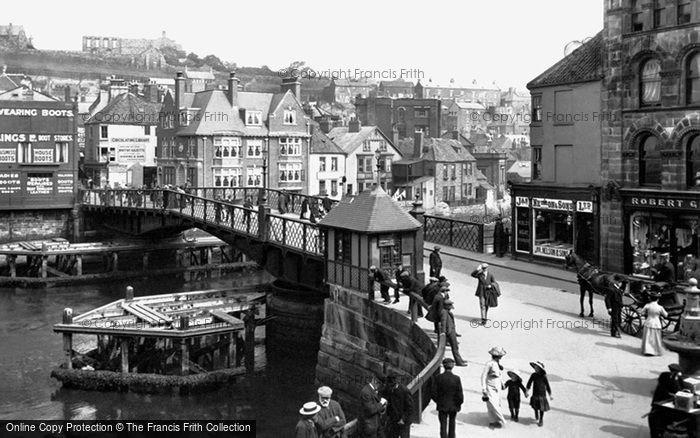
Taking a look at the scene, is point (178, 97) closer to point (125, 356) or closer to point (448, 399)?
point (125, 356)

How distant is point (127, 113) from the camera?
270 feet

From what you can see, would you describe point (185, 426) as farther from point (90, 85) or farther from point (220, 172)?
point (90, 85)

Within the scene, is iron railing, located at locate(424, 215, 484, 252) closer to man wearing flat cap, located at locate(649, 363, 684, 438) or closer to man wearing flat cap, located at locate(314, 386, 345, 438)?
man wearing flat cap, located at locate(649, 363, 684, 438)

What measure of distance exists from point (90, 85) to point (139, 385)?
121147mm

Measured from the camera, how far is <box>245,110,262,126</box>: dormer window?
72000 mm

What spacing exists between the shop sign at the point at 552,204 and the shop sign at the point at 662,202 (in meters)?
3.24

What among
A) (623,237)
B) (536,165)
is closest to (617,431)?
(623,237)

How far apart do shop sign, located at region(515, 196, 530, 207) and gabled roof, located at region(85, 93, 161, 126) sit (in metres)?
53.0

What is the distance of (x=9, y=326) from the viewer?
38250 mm

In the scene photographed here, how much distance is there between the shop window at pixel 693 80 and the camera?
28.4 metres

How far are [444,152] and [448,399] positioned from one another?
74.2 m

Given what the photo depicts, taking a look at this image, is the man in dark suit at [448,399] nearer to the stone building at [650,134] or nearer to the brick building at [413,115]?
the stone building at [650,134]

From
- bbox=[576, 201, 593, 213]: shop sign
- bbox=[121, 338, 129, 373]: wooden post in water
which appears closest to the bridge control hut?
bbox=[121, 338, 129, 373]: wooden post in water

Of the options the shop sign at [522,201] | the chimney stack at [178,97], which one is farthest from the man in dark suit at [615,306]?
the chimney stack at [178,97]
